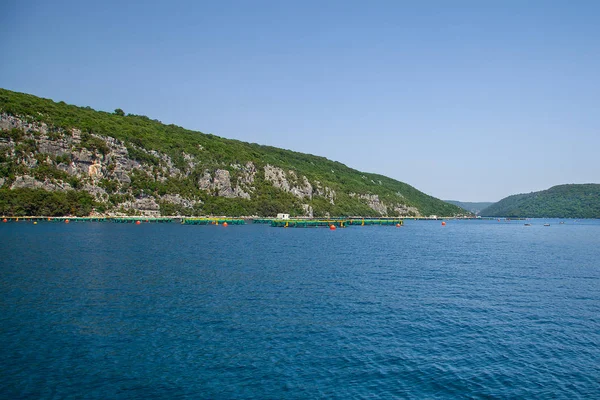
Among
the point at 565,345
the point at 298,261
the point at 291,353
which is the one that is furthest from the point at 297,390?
the point at 298,261

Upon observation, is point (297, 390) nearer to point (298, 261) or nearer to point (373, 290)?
point (373, 290)

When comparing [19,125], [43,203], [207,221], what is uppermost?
[19,125]

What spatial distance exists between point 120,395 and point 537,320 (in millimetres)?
28374

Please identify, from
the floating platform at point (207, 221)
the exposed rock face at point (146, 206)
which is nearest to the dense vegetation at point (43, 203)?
the exposed rock face at point (146, 206)

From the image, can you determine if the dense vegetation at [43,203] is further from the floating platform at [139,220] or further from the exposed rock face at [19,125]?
the exposed rock face at [19,125]

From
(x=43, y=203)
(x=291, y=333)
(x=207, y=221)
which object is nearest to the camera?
(x=291, y=333)

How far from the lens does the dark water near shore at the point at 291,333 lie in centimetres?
2069

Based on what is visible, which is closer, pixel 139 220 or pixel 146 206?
pixel 139 220

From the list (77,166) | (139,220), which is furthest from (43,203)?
(139,220)

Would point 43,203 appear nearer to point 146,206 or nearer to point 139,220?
point 139,220

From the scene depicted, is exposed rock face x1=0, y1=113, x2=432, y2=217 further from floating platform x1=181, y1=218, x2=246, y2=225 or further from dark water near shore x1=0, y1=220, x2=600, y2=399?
dark water near shore x1=0, y1=220, x2=600, y2=399

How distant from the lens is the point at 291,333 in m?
28.1

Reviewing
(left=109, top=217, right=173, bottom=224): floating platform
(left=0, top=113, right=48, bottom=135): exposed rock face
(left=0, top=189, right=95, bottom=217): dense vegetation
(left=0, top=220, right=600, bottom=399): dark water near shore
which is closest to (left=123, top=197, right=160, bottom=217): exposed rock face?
(left=109, top=217, right=173, bottom=224): floating platform

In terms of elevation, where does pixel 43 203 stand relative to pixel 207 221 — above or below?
above
